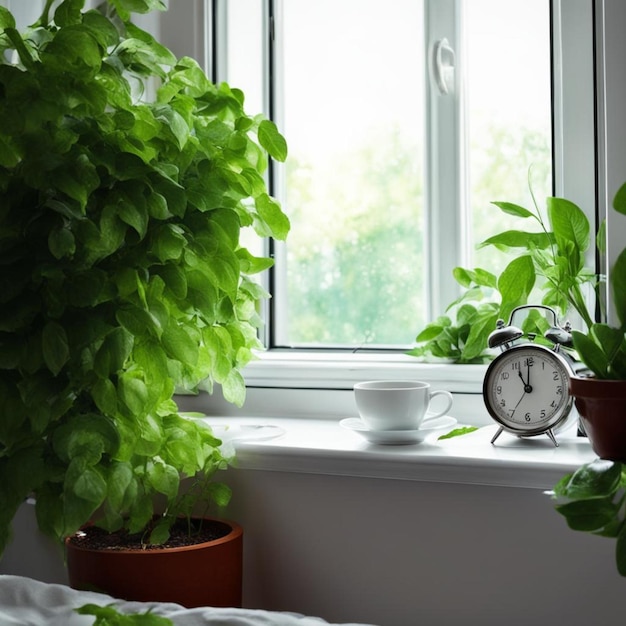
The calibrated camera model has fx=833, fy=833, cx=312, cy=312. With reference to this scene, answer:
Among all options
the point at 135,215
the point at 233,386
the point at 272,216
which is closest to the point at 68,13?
the point at 135,215

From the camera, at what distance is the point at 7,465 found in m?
0.98

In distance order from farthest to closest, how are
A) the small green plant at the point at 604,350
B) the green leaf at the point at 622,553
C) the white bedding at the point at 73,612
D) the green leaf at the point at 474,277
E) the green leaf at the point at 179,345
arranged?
the green leaf at the point at 474,277 → the green leaf at the point at 179,345 → the white bedding at the point at 73,612 → the small green plant at the point at 604,350 → the green leaf at the point at 622,553

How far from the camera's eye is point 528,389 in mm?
1222

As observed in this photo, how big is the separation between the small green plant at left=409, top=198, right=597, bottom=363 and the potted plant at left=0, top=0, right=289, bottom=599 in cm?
48

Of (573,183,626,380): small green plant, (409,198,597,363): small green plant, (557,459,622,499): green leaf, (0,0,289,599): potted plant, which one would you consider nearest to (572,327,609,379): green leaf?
(573,183,626,380): small green plant

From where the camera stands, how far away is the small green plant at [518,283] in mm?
1258

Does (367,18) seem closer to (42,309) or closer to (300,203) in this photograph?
(300,203)

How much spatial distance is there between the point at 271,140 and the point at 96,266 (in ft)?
1.06

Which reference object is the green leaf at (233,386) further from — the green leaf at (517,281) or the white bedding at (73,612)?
the green leaf at (517,281)

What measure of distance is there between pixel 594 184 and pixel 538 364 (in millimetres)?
351

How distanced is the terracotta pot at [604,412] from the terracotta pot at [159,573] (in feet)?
1.77

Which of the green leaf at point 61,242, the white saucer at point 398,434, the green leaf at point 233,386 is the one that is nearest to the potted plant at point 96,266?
the green leaf at point 61,242

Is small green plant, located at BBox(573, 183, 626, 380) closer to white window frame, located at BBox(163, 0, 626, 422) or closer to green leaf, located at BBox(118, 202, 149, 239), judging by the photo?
white window frame, located at BBox(163, 0, 626, 422)

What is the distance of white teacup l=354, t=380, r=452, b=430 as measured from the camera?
1.21 meters
